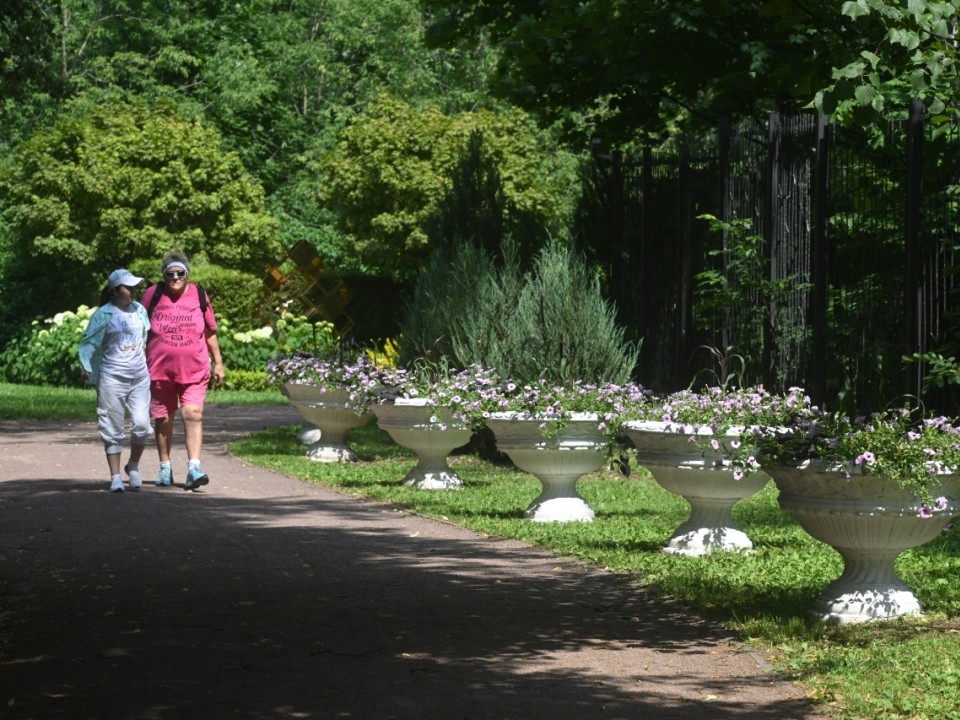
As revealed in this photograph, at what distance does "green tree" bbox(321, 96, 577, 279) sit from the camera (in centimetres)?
3020

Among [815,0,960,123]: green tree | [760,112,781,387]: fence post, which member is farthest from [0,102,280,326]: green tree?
[815,0,960,123]: green tree

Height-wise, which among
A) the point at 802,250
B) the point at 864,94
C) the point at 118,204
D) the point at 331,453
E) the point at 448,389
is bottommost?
the point at 331,453

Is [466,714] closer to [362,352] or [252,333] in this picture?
[362,352]

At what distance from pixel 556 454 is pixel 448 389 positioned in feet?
5.37

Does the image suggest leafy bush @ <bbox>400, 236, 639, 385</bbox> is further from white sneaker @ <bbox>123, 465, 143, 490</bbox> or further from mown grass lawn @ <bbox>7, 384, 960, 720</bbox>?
white sneaker @ <bbox>123, 465, 143, 490</bbox>

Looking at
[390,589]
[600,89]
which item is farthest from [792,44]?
[390,589]

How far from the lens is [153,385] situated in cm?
1217

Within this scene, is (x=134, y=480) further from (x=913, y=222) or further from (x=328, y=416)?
(x=913, y=222)

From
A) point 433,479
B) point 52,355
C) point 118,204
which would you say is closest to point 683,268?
point 433,479

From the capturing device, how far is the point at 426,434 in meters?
12.3

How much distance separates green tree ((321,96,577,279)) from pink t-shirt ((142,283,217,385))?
17.7 meters

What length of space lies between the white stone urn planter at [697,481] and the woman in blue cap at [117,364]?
176 inches

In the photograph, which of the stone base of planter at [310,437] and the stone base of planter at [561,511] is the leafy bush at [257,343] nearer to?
the stone base of planter at [310,437]

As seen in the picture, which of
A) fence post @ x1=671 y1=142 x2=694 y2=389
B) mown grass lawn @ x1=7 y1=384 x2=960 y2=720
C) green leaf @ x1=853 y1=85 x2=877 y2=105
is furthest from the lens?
fence post @ x1=671 y1=142 x2=694 y2=389
